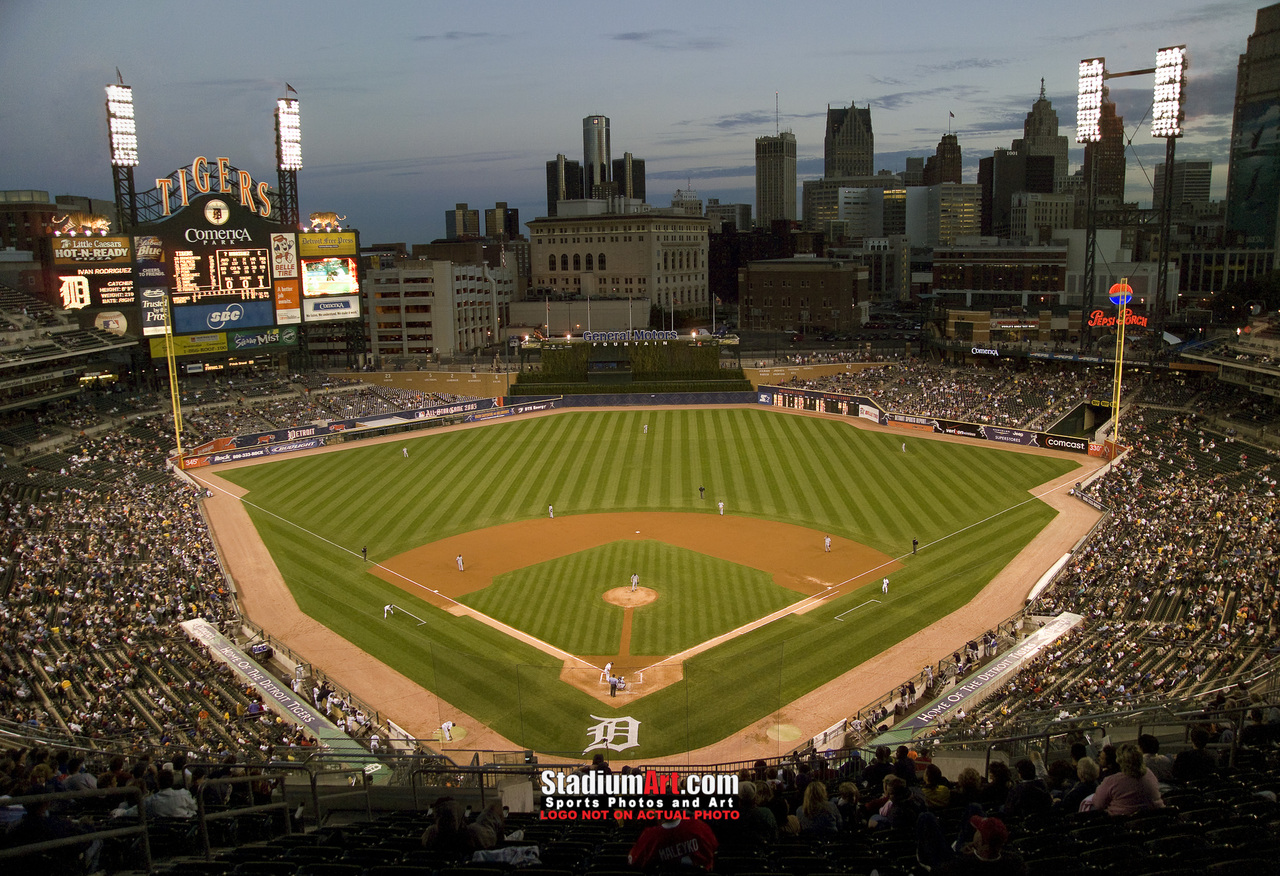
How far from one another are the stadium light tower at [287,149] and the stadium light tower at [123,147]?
34.2 ft

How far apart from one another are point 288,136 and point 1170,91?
5671cm

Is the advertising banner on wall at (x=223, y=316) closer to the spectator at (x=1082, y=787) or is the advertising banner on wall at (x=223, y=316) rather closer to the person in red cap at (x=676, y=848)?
the person in red cap at (x=676, y=848)

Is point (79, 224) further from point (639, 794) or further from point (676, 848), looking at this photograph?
point (676, 848)

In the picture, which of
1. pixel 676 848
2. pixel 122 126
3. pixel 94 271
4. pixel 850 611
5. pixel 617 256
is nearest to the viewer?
pixel 676 848

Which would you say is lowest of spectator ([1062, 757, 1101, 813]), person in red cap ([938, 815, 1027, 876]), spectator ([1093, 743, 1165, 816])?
spectator ([1062, 757, 1101, 813])

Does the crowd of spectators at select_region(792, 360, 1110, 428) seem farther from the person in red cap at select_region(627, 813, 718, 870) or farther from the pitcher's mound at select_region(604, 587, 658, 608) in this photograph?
the person in red cap at select_region(627, 813, 718, 870)

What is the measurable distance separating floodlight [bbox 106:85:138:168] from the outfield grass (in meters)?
22.7

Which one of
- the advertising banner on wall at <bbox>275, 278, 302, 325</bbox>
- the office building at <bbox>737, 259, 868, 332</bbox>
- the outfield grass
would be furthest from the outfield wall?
the office building at <bbox>737, 259, 868, 332</bbox>

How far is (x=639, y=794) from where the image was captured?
10781 mm

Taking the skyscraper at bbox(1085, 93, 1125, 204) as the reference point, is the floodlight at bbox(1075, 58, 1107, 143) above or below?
below

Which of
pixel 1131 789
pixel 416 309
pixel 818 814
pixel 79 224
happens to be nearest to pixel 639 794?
pixel 818 814

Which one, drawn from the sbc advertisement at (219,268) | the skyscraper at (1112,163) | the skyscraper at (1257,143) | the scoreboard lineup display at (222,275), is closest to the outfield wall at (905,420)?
the sbc advertisement at (219,268)

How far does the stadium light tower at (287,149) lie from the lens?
64562mm

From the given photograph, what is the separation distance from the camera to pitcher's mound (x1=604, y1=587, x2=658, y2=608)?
96.3 ft
